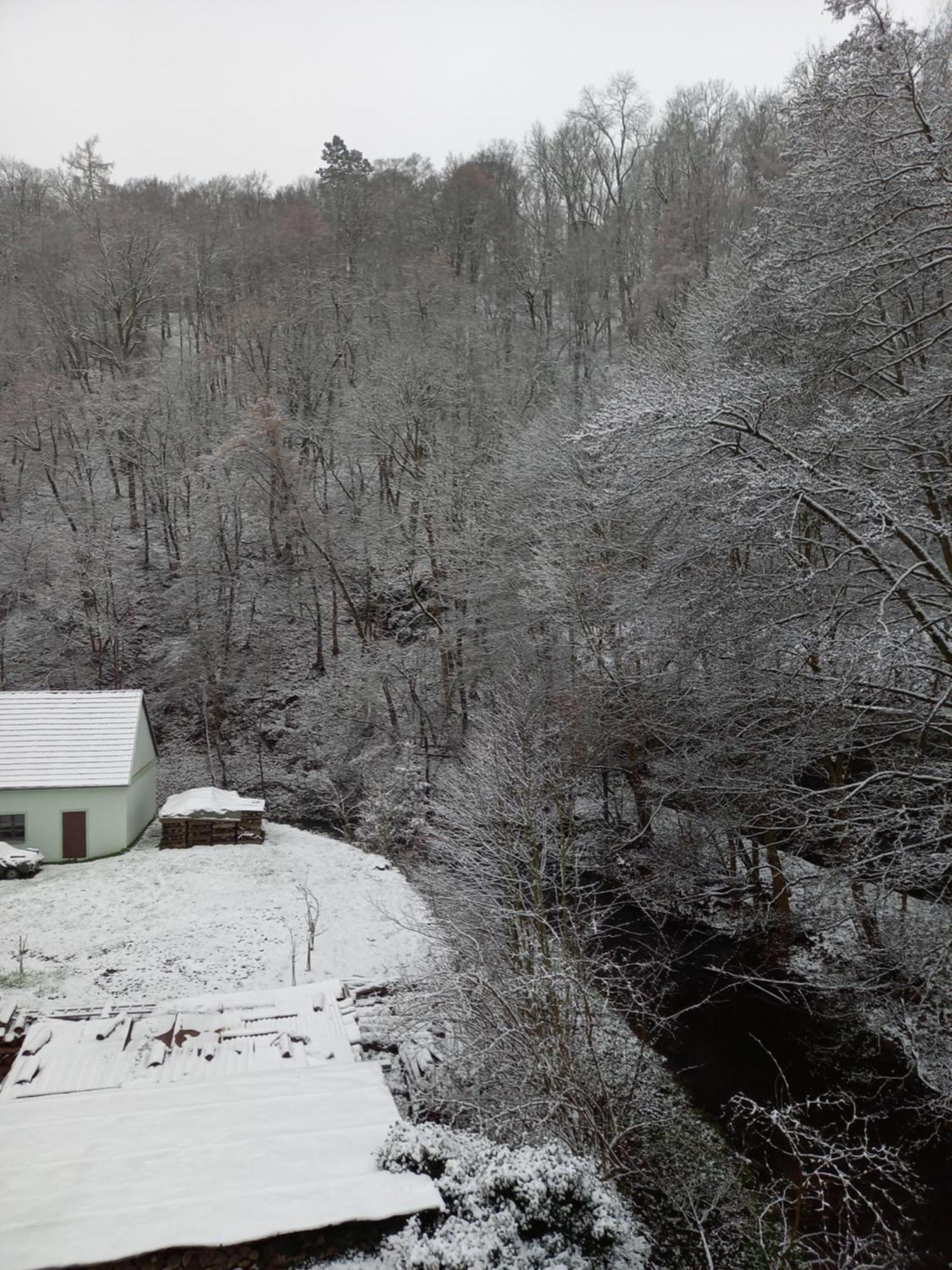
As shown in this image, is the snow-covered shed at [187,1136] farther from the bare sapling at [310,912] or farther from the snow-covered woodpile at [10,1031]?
the bare sapling at [310,912]

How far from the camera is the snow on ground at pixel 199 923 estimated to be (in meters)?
12.5

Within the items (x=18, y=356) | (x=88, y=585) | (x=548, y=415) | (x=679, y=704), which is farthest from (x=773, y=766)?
(x=18, y=356)

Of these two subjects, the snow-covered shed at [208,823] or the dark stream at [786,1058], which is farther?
the snow-covered shed at [208,823]

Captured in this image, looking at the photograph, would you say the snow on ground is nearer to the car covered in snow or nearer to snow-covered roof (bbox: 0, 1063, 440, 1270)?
the car covered in snow

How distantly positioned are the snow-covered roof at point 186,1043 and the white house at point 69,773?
29.9 ft

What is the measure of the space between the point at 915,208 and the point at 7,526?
108 feet

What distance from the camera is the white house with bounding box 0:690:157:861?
1861 centimetres

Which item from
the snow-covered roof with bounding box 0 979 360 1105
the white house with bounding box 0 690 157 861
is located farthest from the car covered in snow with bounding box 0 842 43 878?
the snow-covered roof with bounding box 0 979 360 1105

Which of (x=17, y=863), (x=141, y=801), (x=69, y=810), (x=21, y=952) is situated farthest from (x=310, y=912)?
(x=141, y=801)

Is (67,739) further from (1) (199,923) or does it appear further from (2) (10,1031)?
(2) (10,1031)

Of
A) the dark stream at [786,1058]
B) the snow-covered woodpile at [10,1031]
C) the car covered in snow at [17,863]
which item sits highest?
the car covered in snow at [17,863]

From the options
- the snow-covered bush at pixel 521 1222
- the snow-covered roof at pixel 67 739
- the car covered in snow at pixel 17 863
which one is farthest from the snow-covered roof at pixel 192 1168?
the snow-covered roof at pixel 67 739

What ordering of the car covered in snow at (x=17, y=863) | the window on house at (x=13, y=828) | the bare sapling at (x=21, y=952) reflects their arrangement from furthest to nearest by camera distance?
the window on house at (x=13, y=828), the car covered in snow at (x=17, y=863), the bare sapling at (x=21, y=952)

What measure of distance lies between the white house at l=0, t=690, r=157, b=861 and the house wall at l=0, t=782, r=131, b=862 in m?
0.02
